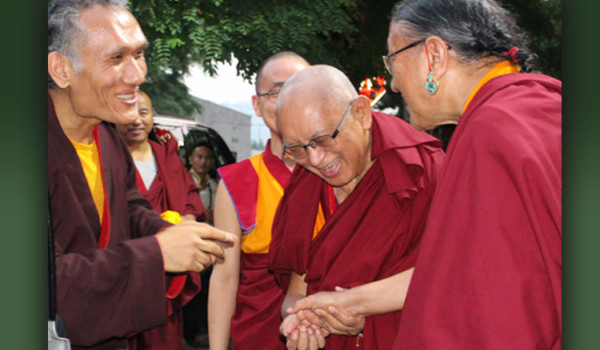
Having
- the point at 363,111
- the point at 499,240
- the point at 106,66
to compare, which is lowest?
the point at 499,240

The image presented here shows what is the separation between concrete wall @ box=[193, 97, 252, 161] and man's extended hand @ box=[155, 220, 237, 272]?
9.10ft

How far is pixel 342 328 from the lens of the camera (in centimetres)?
182

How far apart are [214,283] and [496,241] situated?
146 cm

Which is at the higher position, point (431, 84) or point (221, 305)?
point (431, 84)

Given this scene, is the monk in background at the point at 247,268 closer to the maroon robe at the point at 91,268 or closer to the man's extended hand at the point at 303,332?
the man's extended hand at the point at 303,332

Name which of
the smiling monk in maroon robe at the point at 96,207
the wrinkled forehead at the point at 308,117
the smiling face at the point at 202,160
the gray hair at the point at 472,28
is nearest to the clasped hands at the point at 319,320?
the smiling monk in maroon robe at the point at 96,207

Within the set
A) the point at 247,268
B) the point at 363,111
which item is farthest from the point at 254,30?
the point at 363,111

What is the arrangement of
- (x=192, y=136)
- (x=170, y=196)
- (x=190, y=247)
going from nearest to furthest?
(x=190, y=247) → (x=170, y=196) → (x=192, y=136)

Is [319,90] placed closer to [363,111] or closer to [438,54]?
[363,111]

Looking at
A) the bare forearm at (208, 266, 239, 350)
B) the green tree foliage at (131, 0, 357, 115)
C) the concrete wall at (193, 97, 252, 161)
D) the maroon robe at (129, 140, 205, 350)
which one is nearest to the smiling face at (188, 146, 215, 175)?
the concrete wall at (193, 97, 252, 161)

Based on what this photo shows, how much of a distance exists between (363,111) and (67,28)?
88 cm

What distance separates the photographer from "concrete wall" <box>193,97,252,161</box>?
4.70 meters

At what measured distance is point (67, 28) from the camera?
1.47 meters

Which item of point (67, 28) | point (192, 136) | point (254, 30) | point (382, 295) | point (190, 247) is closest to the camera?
point (67, 28)
